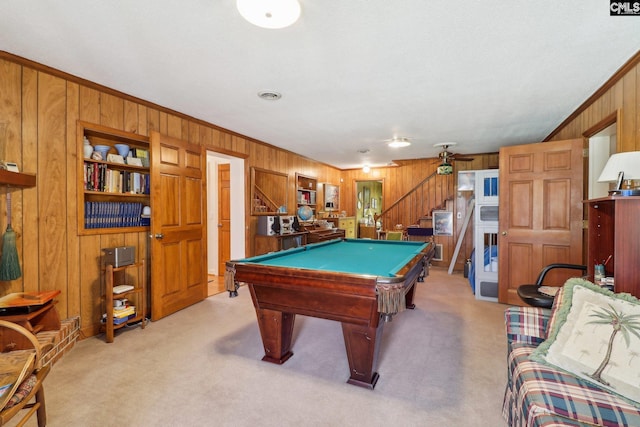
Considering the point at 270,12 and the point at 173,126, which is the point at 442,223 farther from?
the point at 270,12

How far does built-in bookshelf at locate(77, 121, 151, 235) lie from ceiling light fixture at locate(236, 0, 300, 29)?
2146 mm

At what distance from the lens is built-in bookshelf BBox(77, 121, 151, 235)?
9.24 feet

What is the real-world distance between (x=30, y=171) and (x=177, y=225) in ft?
4.49

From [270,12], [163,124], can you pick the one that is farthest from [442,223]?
[270,12]

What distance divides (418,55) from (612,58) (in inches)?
58.0

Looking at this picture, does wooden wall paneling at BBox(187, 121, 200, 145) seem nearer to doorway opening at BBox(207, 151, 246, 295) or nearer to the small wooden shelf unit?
doorway opening at BBox(207, 151, 246, 295)

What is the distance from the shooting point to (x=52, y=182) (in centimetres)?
259

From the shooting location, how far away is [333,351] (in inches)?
103

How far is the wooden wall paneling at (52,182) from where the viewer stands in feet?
8.27

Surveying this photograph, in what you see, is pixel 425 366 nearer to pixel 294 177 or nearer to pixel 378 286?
pixel 378 286

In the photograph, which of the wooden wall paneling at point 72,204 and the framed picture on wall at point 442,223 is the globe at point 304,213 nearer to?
the framed picture on wall at point 442,223

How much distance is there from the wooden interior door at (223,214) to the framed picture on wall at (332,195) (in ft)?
8.70

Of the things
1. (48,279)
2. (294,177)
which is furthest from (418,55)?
(294,177)

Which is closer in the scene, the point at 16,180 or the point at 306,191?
the point at 16,180
